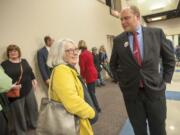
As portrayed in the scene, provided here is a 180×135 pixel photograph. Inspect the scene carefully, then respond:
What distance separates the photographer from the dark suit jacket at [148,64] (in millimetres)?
1619

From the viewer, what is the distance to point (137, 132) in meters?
1.89

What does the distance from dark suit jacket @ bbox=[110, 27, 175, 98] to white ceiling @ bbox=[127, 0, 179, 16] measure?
8952mm

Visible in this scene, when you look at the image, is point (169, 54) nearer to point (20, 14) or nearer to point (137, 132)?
point (137, 132)

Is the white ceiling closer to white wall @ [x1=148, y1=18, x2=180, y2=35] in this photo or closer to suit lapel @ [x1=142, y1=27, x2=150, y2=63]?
white wall @ [x1=148, y1=18, x2=180, y2=35]

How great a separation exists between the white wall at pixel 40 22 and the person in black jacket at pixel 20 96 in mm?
338

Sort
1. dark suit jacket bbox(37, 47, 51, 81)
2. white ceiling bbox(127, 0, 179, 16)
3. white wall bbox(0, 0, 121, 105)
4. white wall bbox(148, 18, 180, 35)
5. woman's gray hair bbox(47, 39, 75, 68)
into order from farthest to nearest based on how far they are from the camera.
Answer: white wall bbox(148, 18, 180, 35)
white ceiling bbox(127, 0, 179, 16)
dark suit jacket bbox(37, 47, 51, 81)
white wall bbox(0, 0, 121, 105)
woman's gray hair bbox(47, 39, 75, 68)

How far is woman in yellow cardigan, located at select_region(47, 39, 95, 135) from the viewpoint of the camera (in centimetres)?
122

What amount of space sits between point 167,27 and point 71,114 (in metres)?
16.2

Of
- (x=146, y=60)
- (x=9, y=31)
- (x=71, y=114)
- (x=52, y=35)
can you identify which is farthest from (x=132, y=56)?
(x=52, y=35)

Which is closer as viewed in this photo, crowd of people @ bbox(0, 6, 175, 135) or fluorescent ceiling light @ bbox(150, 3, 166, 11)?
crowd of people @ bbox(0, 6, 175, 135)

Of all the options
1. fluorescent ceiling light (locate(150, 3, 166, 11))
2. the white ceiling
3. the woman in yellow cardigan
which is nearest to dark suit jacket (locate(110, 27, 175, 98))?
the woman in yellow cardigan

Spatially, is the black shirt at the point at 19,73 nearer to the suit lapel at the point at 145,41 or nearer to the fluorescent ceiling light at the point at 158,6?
the suit lapel at the point at 145,41

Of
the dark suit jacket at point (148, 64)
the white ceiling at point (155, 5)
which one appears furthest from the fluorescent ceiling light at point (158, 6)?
the dark suit jacket at point (148, 64)

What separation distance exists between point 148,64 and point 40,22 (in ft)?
9.97
